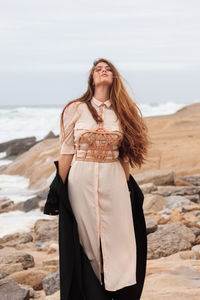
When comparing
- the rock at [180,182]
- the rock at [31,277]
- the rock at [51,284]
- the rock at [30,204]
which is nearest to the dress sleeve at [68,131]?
the rock at [51,284]

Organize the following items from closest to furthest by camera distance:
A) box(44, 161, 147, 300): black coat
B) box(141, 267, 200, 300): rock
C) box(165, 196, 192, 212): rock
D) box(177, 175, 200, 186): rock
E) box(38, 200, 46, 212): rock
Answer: box(44, 161, 147, 300): black coat → box(141, 267, 200, 300): rock → box(165, 196, 192, 212): rock → box(38, 200, 46, 212): rock → box(177, 175, 200, 186): rock

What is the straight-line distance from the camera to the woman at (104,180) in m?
3.79

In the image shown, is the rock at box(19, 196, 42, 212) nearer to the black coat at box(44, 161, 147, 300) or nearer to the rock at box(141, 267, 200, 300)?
the rock at box(141, 267, 200, 300)

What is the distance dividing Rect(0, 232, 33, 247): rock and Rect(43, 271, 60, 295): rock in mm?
3294

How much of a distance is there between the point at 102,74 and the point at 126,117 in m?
0.38

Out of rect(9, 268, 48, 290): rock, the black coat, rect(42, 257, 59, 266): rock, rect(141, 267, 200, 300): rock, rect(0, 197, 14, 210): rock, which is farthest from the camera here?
rect(0, 197, 14, 210): rock

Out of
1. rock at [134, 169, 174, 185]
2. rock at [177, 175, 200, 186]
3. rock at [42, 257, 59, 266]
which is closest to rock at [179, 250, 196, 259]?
rock at [42, 257, 59, 266]

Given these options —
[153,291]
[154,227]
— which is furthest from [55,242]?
[153,291]

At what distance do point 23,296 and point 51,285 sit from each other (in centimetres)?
42

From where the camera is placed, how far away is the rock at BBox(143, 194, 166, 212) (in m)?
9.74

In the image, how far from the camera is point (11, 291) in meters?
5.02

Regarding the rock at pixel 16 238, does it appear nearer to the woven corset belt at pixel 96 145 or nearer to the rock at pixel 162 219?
the rock at pixel 162 219

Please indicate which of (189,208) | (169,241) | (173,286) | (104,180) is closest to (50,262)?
(169,241)

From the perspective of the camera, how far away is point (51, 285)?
5352 mm
